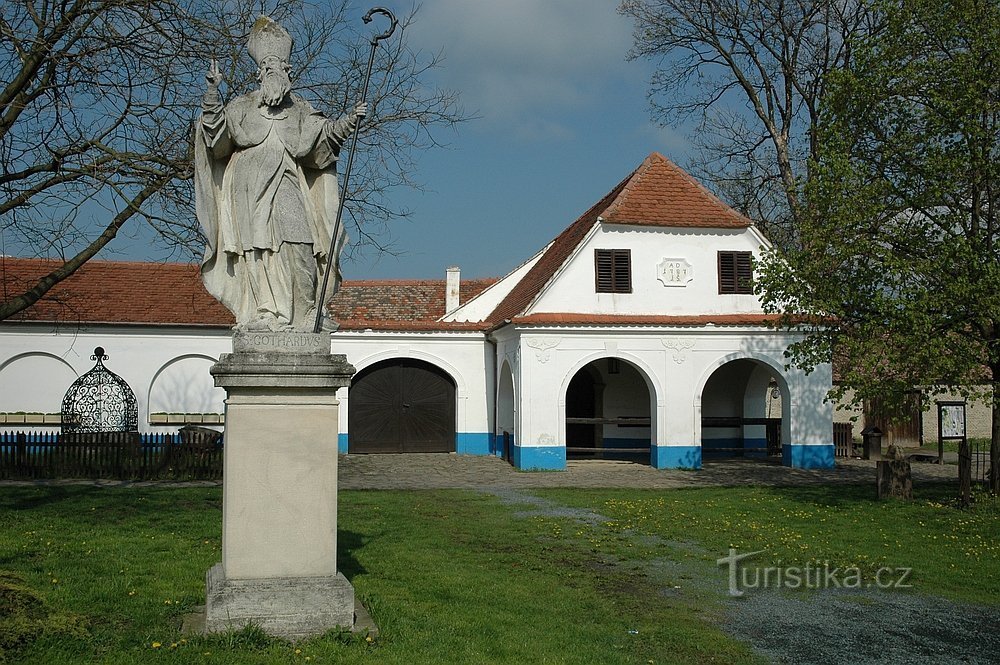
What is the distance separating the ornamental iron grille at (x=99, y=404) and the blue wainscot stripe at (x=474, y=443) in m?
8.56

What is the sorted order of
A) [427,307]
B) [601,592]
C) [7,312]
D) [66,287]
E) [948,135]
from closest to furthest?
[601,592] → [7,312] → [948,135] → [66,287] → [427,307]

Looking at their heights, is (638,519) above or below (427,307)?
below

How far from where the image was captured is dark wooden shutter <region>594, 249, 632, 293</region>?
Result: 2264 centimetres

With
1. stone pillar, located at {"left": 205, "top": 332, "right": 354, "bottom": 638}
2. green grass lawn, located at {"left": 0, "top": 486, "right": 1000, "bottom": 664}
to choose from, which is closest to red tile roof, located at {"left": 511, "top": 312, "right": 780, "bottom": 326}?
green grass lawn, located at {"left": 0, "top": 486, "right": 1000, "bottom": 664}

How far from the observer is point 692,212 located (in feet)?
76.2

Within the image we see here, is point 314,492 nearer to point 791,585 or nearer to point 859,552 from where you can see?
point 791,585

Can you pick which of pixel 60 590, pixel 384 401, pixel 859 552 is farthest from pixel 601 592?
pixel 384 401

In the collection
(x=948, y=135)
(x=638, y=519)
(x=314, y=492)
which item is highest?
(x=948, y=135)

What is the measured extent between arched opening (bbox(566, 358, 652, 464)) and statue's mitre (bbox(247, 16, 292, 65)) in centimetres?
1964

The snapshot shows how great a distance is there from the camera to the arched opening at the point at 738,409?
84.6ft

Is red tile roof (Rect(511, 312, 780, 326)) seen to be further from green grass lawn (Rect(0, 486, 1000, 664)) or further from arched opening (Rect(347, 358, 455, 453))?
green grass lawn (Rect(0, 486, 1000, 664))

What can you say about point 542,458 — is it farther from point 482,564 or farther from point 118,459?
point 482,564

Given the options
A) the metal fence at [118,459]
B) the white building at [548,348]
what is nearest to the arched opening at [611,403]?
the white building at [548,348]

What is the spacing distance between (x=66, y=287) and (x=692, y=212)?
735 inches
